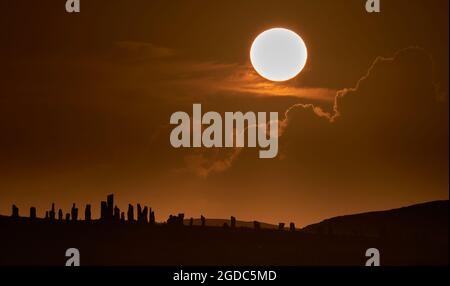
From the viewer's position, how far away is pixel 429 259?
9900 centimetres

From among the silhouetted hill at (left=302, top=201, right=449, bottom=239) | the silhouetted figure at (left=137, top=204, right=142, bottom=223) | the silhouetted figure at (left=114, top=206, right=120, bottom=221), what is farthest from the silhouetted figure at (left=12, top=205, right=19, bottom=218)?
the silhouetted hill at (left=302, top=201, right=449, bottom=239)

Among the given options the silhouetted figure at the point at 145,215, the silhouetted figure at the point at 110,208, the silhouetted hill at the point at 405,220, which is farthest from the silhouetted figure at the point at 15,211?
the silhouetted hill at the point at 405,220

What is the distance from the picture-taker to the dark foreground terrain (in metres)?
86.2

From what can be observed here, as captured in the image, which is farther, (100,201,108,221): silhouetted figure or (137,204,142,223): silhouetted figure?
(137,204,142,223): silhouetted figure

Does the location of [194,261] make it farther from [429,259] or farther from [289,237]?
[429,259]

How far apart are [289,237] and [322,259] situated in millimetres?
6689

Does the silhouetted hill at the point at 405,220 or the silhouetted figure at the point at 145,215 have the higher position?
the silhouetted hill at the point at 405,220

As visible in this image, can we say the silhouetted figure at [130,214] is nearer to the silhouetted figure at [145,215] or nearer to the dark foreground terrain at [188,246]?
the silhouetted figure at [145,215]

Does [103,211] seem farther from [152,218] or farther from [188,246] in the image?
[188,246]

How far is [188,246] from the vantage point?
93.1 meters

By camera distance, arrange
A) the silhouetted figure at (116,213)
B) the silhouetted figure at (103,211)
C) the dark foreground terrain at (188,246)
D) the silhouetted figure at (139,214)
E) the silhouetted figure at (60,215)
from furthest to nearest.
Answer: the silhouetted figure at (139,214) → the silhouetted figure at (60,215) → the silhouetted figure at (116,213) → the silhouetted figure at (103,211) → the dark foreground terrain at (188,246)

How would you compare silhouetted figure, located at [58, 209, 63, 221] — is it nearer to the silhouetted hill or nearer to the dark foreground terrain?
the dark foreground terrain

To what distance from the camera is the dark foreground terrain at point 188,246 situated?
86250 millimetres
